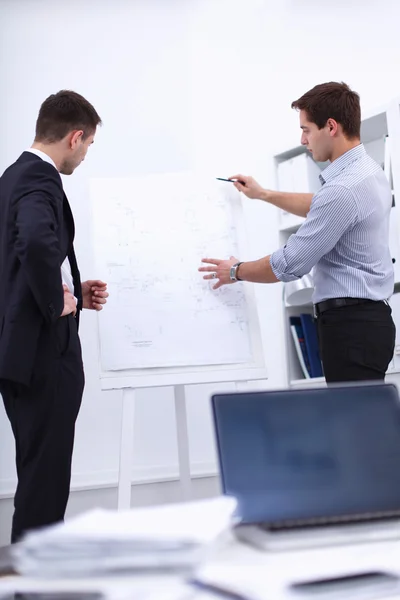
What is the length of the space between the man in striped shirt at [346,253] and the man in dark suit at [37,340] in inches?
28.6

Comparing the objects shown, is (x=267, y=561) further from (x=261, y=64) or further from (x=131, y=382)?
(x=261, y=64)

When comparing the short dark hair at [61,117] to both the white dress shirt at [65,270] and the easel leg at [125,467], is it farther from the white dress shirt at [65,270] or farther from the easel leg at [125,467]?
the easel leg at [125,467]

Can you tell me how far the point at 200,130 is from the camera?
3.69 metres

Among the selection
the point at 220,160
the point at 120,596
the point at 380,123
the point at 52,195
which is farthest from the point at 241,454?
the point at 220,160

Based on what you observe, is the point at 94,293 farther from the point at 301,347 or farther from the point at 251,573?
the point at 251,573

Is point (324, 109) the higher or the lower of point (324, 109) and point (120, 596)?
the higher

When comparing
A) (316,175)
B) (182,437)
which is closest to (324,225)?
(182,437)

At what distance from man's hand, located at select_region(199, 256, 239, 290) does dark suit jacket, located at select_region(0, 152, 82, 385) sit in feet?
2.11

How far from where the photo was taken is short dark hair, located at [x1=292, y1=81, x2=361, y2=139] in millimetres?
2230

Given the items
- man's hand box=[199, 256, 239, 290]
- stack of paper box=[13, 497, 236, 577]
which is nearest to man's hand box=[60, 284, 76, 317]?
man's hand box=[199, 256, 239, 290]

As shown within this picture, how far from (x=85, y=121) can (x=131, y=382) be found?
0.87 metres

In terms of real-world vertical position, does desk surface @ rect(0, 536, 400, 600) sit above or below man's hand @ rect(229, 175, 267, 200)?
below

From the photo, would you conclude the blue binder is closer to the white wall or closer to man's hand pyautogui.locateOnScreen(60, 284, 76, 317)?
the white wall

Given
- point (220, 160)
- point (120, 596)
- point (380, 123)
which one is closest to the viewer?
point (120, 596)
